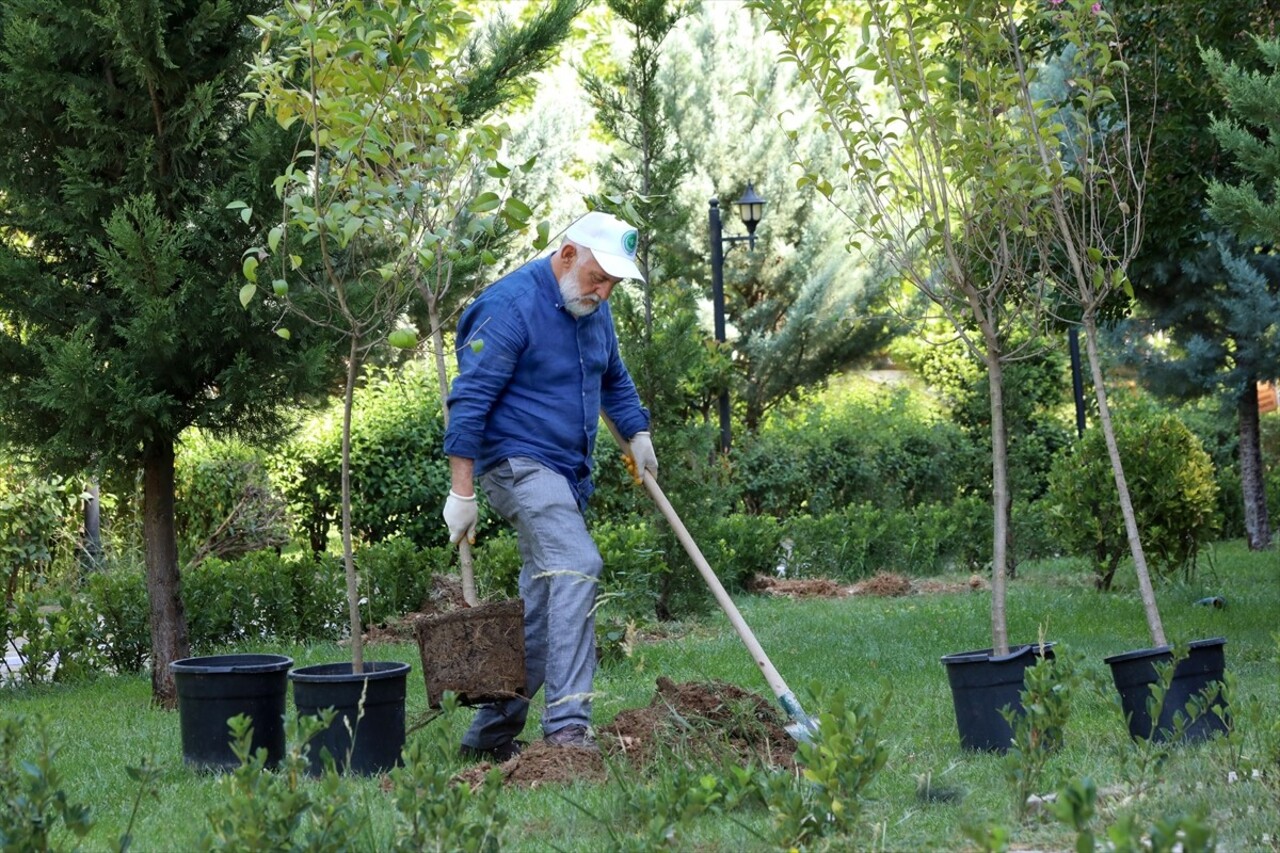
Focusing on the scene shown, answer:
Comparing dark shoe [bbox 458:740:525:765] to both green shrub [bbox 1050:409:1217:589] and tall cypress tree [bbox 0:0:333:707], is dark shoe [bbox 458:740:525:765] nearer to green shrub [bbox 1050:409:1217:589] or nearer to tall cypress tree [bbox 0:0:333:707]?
tall cypress tree [bbox 0:0:333:707]

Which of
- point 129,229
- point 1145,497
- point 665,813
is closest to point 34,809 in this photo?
point 665,813

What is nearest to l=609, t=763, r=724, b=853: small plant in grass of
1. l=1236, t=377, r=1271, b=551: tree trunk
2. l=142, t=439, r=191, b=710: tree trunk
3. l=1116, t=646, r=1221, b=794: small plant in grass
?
l=1116, t=646, r=1221, b=794: small plant in grass

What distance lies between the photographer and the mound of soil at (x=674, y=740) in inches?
168

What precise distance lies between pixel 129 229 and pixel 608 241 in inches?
86.0

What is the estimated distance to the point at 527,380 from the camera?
4926mm

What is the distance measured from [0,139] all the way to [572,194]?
14600 mm

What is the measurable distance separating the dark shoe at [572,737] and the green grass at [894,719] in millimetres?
452

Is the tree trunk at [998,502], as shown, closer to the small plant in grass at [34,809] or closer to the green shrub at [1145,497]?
the small plant in grass at [34,809]

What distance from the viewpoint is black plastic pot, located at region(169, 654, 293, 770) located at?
454 cm

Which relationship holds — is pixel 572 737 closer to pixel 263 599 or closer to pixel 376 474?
pixel 263 599

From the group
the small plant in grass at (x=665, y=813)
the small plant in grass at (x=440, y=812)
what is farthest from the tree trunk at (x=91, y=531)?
the small plant in grass at (x=440, y=812)

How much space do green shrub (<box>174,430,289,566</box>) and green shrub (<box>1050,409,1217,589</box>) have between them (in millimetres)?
6404

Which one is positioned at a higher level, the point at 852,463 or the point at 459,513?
the point at 852,463

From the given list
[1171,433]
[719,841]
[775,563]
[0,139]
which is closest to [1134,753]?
[719,841]
